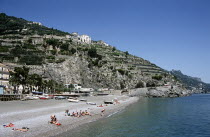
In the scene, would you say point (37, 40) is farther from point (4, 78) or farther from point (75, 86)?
point (4, 78)

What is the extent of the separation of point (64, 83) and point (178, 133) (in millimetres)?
87521

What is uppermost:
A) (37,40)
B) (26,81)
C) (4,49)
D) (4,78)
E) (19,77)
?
(37,40)

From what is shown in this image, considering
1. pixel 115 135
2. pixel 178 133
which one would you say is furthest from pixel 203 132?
pixel 115 135

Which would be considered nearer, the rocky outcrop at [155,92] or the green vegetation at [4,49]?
the green vegetation at [4,49]

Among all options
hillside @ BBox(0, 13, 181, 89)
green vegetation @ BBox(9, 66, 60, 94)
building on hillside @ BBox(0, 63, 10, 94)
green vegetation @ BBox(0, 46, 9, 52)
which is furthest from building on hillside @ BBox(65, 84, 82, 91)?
green vegetation @ BBox(0, 46, 9, 52)

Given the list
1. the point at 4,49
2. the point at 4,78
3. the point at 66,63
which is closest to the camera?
the point at 4,78

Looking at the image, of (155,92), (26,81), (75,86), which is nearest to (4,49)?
(75,86)

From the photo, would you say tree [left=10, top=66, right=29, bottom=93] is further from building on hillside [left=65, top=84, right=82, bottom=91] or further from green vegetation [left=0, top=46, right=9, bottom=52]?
green vegetation [left=0, top=46, right=9, bottom=52]

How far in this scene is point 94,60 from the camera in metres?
145

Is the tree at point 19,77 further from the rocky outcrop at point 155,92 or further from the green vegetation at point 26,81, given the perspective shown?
the rocky outcrop at point 155,92

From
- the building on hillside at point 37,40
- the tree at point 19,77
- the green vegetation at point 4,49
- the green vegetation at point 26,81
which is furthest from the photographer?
the building on hillside at point 37,40

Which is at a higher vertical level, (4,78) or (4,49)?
(4,49)

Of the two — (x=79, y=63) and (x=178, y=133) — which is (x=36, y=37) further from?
(x=178, y=133)

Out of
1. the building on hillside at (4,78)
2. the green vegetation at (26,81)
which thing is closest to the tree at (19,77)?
the green vegetation at (26,81)
